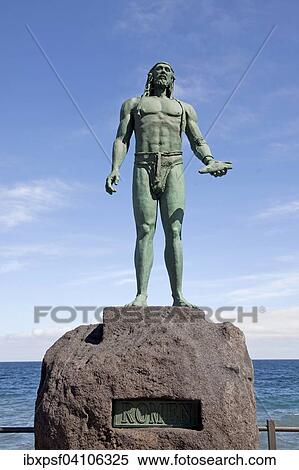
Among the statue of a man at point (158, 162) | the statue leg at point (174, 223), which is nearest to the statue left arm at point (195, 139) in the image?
the statue of a man at point (158, 162)

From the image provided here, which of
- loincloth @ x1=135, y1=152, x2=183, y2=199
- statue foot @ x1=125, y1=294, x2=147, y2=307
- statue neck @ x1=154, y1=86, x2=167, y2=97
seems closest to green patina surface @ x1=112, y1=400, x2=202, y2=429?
statue foot @ x1=125, y1=294, x2=147, y2=307

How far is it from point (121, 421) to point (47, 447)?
77 centimetres

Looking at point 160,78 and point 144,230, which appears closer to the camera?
point 144,230

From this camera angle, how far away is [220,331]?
5816 millimetres

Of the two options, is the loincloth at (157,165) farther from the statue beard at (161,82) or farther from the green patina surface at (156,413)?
the green patina surface at (156,413)

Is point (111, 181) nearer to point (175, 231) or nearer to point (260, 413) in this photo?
point (175, 231)

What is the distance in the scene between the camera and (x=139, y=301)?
245 inches

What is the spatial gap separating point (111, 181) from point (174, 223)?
0.90 meters

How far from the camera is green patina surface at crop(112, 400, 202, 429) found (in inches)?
212

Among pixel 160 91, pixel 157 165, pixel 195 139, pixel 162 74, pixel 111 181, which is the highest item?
pixel 162 74

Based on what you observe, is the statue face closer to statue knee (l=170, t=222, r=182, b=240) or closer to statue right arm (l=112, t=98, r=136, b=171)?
statue right arm (l=112, t=98, r=136, b=171)

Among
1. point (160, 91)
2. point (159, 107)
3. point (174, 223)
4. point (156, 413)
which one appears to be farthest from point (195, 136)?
point (156, 413)

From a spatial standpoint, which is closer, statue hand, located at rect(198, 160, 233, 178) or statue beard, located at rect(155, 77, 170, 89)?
statue hand, located at rect(198, 160, 233, 178)

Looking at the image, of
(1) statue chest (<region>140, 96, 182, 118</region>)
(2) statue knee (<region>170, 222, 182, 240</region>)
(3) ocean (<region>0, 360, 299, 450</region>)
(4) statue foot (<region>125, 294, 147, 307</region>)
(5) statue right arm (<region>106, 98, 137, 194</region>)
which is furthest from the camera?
(3) ocean (<region>0, 360, 299, 450</region>)
